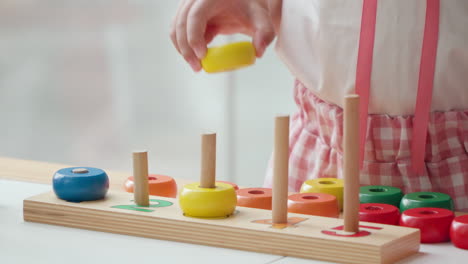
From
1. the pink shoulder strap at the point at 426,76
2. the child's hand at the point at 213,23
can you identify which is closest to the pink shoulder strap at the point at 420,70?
the pink shoulder strap at the point at 426,76

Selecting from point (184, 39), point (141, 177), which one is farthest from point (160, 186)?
point (184, 39)

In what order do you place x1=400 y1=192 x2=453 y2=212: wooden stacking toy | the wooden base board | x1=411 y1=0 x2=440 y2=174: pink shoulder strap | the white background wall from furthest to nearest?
1. the white background wall
2. x1=411 y1=0 x2=440 y2=174: pink shoulder strap
3. x1=400 y1=192 x2=453 y2=212: wooden stacking toy
4. the wooden base board

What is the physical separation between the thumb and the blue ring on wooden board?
0.72 ft

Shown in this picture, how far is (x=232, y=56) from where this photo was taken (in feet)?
2.30

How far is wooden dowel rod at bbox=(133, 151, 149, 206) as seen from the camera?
A: 605mm

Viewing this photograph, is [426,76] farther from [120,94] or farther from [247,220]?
[120,94]

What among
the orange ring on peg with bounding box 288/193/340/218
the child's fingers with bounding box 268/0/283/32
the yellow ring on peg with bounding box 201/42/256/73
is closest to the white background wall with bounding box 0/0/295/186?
the child's fingers with bounding box 268/0/283/32

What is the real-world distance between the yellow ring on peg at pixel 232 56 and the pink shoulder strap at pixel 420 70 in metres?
0.12

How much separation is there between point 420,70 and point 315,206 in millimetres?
217

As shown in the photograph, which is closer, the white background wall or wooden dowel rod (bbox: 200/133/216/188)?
wooden dowel rod (bbox: 200/133/216/188)

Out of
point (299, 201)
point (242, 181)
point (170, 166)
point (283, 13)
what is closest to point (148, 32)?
point (170, 166)

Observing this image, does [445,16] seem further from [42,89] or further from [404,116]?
[42,89]

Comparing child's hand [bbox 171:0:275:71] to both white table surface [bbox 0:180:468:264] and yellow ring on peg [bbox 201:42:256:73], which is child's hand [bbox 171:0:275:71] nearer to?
yellow ring on peg [bbox 201:42:256:73]

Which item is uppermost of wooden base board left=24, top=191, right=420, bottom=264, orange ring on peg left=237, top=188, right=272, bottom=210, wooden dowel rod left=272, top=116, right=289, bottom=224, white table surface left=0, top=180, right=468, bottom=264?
wooden dowel rod left=272, top=116, right=289, bottom=224
